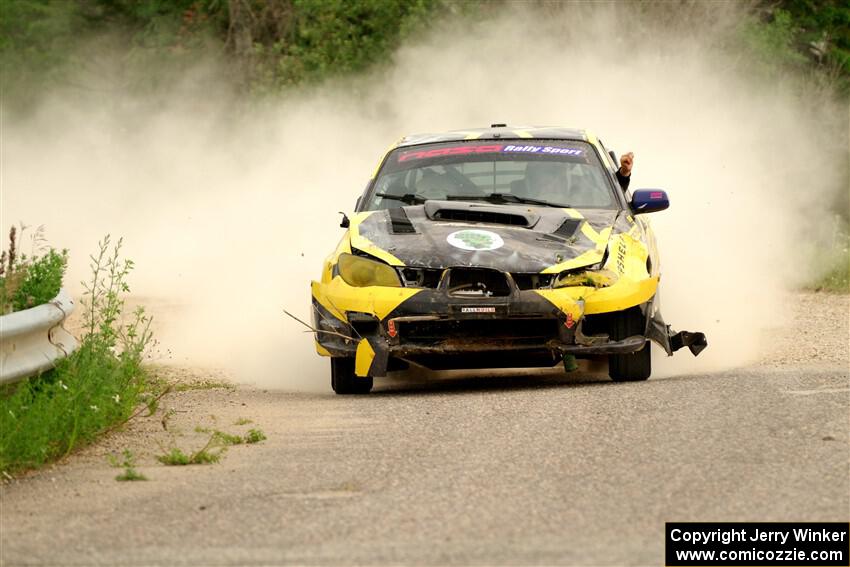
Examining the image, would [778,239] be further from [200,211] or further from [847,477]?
[847,477]

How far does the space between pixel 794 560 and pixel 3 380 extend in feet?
11.9

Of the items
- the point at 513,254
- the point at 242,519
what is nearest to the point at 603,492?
the point at 242,519

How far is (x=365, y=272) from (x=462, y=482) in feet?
10.7

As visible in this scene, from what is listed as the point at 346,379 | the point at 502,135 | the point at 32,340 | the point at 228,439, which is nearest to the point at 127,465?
the point at 228,439

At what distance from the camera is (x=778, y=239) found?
22047 mm

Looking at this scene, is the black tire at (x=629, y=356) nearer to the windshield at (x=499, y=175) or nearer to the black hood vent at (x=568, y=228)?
the black hood vent at (x=568, y=228)

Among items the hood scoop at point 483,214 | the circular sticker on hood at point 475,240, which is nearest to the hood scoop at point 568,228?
the hood scoop at point 483,214

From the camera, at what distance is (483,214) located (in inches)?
404

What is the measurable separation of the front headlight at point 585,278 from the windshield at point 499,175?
133 centimetres

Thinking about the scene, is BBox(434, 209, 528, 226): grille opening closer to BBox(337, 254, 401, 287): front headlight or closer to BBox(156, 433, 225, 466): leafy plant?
BBox(337, 254, 401, 287): front headlight

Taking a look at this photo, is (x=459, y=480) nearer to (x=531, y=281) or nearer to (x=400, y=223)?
(x=531, y=281)

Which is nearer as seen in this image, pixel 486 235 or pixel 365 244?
pixel 486 235

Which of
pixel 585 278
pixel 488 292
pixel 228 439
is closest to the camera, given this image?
pixel 228 439

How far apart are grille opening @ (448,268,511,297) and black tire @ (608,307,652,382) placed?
0.72 metres
